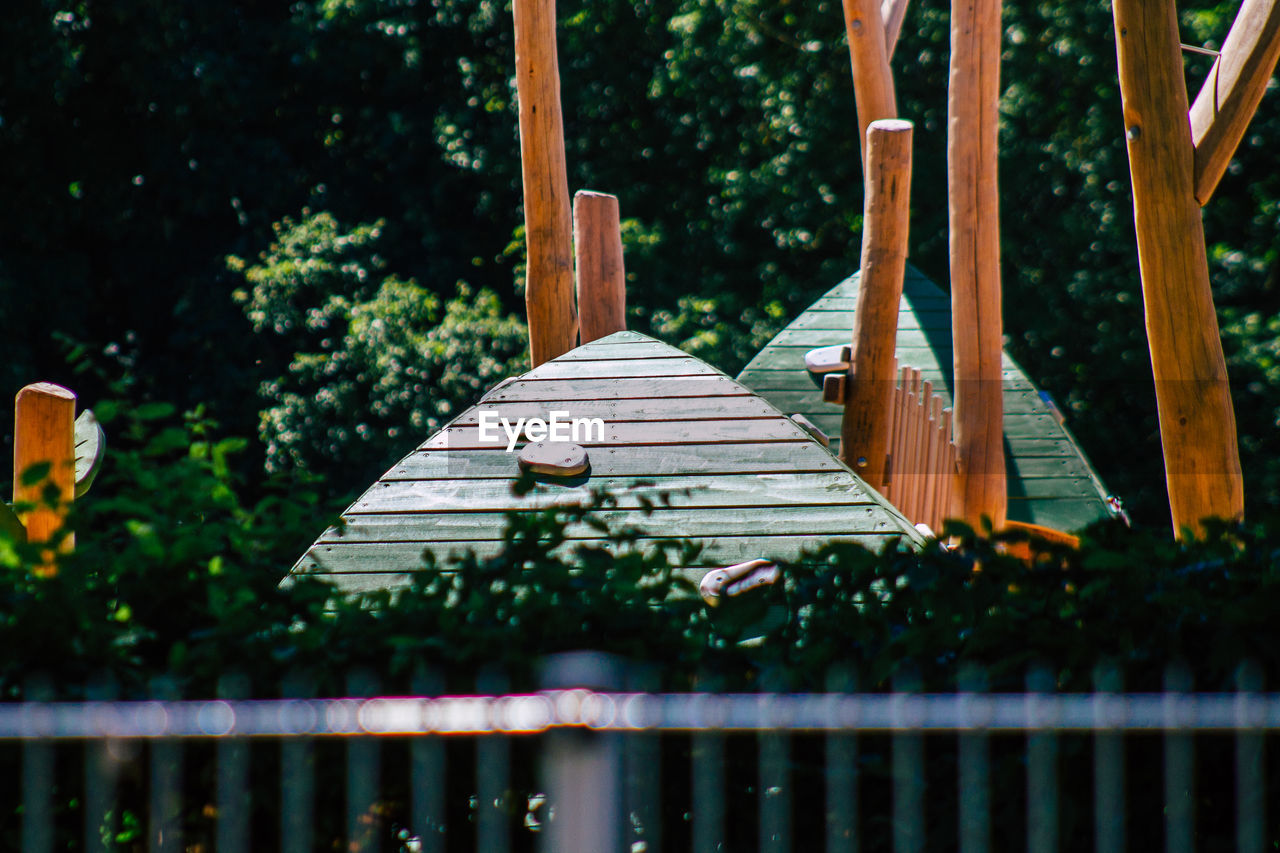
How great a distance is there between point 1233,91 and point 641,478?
263 cm

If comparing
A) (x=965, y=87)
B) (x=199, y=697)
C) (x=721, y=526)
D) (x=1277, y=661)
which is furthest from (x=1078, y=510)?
(x=199, y=697)

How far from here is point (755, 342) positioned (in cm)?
1445

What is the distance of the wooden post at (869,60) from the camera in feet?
21.2

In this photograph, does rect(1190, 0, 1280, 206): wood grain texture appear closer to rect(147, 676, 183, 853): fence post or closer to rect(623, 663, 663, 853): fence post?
rect(623, 663, 663, 853): fence post

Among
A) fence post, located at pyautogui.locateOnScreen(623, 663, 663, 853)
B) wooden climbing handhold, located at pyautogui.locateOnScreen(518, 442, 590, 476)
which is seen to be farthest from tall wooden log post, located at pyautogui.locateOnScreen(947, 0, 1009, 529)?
fence post, located at pyautogui.locateOnScreen(623, 663, 663, 853)

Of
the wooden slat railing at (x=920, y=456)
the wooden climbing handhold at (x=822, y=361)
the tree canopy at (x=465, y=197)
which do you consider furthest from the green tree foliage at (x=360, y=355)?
the wooden slat railing at (x=920, y=456)

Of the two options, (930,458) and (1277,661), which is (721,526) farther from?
(930,458)

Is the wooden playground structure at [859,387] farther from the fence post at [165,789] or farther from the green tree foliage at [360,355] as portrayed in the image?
the green tree foliage at [360,355]

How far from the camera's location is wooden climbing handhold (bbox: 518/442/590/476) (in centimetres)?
383

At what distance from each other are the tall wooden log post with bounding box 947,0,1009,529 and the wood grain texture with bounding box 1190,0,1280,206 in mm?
1506

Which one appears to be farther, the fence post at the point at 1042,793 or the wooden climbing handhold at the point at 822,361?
the wooden climbing handhold at the point at 822,361

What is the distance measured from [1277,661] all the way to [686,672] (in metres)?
0.85

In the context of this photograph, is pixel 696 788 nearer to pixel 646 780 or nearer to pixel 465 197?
pixel 646 780

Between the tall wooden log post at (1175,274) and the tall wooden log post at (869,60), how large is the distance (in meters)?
2.06
